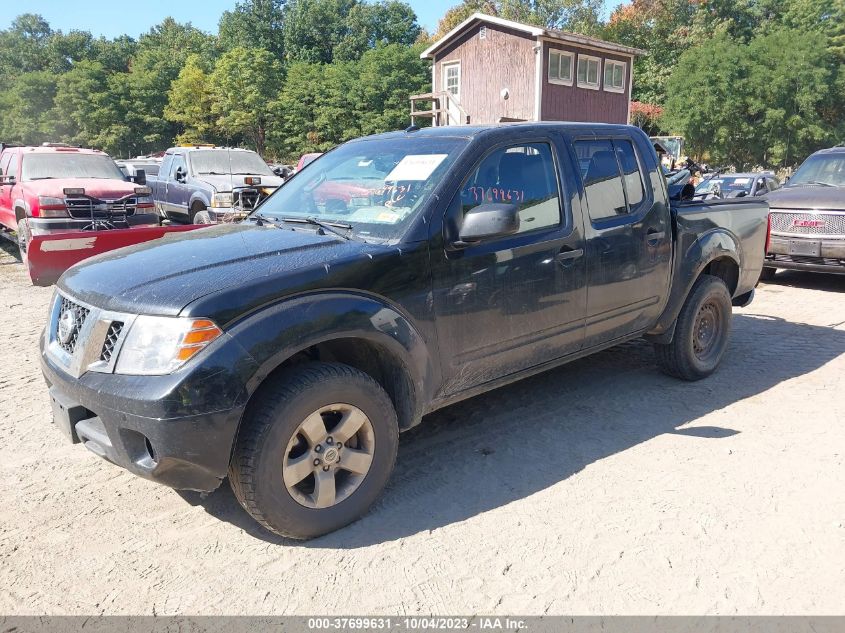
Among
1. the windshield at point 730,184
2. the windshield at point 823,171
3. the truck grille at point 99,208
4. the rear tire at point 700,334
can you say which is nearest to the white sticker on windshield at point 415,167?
the rear tire at point 700,334

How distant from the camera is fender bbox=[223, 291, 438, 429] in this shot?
2854 millimetres

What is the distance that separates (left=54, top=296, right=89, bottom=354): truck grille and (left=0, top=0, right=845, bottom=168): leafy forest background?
3949 centimetres

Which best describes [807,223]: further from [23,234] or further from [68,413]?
[23,234]

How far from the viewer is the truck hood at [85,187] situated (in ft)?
32.5

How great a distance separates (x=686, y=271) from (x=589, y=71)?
87.1ft

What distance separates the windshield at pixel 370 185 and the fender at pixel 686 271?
2141 mm

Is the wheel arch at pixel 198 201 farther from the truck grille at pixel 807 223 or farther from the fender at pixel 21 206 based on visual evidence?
the truck grille at pixel 807 223

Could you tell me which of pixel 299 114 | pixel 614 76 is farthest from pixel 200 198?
pixel 299 114

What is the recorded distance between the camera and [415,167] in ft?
12.6

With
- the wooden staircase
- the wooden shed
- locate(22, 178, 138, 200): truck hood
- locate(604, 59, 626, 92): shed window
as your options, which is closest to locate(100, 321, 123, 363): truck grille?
locate(22, 178, 138, 200): truck hood

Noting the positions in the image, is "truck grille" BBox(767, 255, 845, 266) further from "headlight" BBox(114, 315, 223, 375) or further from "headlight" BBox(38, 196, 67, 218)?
"headlight" BBox(38, 196, 67, 218)

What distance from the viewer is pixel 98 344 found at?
2941mm

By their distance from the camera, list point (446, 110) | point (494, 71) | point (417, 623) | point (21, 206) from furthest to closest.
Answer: point (446, 110)
point (494, 71)
point (21, 206)
point (417, 623)

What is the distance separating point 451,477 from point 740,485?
157 cm
